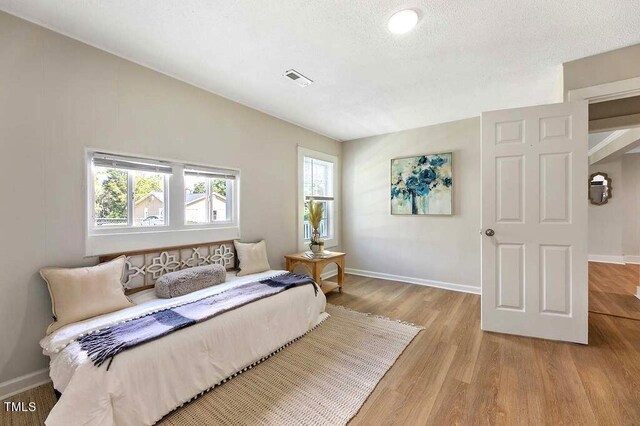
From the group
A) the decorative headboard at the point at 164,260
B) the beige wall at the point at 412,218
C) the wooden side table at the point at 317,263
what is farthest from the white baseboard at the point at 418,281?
the decorative headboard at the point at 164,260

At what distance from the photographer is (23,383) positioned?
172 cm

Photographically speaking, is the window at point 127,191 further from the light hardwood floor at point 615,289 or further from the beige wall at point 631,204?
the beige wall at point 631,204

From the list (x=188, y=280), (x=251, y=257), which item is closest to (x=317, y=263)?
(x=251, y=257)

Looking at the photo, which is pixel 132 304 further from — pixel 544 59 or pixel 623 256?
pixel 623 256

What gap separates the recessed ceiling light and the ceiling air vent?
942 mm

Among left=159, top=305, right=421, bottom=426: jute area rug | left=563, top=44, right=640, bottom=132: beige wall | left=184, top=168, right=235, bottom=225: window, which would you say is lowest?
left=159, top=305, right=421, bottom=426: jute area rug

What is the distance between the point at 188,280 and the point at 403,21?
2.56 metres

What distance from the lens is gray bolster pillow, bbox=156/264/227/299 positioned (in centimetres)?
216

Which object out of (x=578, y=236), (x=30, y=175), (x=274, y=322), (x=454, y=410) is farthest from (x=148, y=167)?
(x=578, y=236)

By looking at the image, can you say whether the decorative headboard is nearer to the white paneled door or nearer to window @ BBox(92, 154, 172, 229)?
window @ BBox(92, 154, 172, 229)

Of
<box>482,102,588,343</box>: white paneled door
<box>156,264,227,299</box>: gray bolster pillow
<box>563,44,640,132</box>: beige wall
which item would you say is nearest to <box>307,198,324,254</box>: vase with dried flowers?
<box>156,264,227,299</box>: gray bolster pillow

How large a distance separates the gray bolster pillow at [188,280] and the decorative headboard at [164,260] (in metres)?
0.18

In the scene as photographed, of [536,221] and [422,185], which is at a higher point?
[422,185]

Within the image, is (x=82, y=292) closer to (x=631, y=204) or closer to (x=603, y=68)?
(x=603, y=68)
